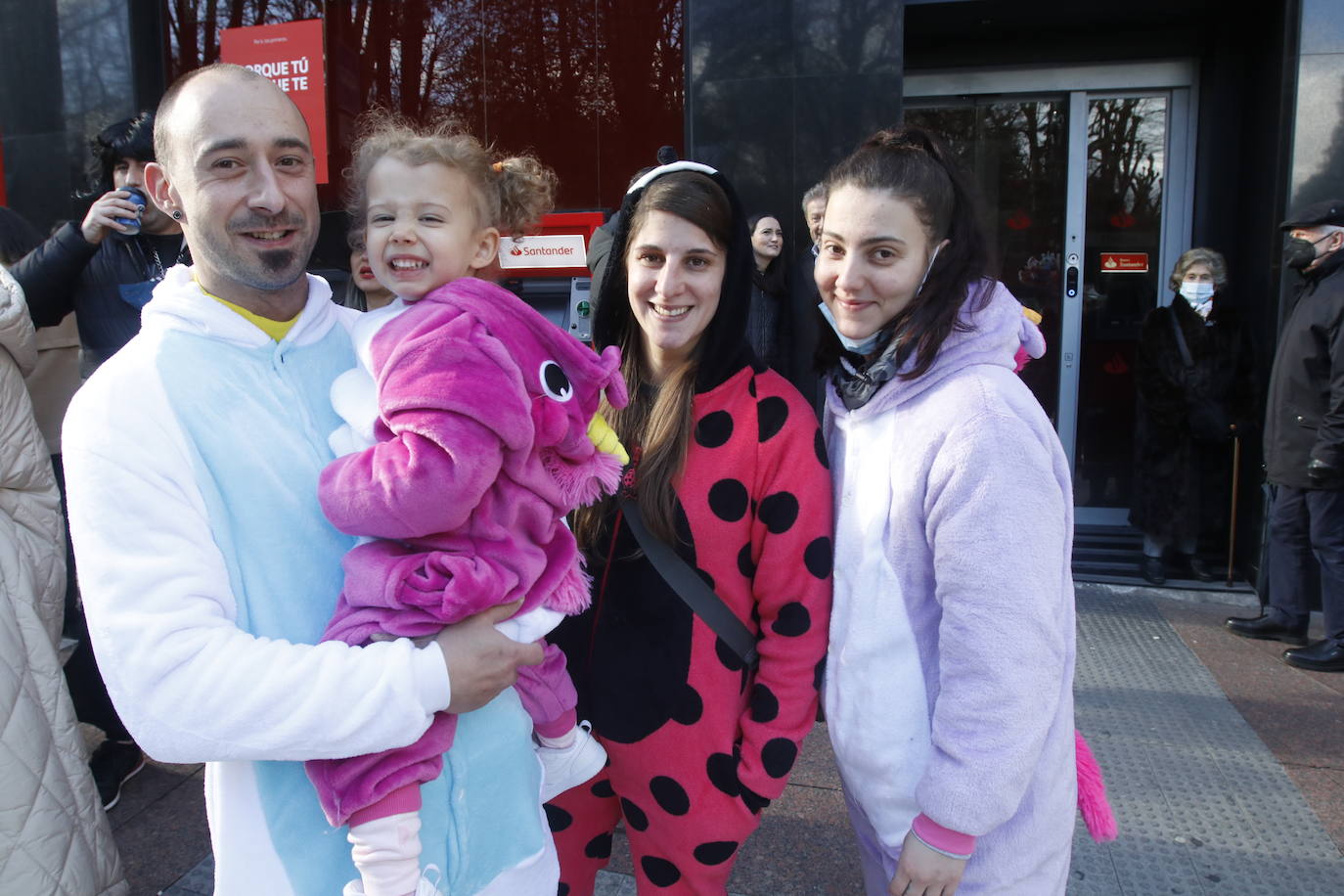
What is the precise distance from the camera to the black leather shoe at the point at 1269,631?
458 centimetres

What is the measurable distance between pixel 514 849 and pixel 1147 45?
6.21 m

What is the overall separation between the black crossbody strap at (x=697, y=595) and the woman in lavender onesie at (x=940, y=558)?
20cm

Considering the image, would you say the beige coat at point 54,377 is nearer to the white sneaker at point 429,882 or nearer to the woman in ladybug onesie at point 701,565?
the woman in ladybug onesie at point 701,565

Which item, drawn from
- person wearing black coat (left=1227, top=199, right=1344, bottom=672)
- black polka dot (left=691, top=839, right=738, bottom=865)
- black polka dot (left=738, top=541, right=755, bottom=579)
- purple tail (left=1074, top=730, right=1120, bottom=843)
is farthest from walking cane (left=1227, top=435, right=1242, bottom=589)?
black polka dot (left=691, top=839, right=738, bottom=865)

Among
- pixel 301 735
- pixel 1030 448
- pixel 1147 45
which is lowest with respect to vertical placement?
pixel 301 735

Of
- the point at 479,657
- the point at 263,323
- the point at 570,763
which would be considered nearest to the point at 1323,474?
the point at 570,763

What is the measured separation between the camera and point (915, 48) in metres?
5.80

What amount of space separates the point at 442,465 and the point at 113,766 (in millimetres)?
3017

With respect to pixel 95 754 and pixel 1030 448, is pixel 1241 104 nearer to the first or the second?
pixel 1030 448

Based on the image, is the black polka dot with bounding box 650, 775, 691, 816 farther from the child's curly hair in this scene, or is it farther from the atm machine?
the atm machine

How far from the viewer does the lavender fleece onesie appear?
4.81 feet

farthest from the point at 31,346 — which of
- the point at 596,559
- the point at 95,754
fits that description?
the point at 596,559

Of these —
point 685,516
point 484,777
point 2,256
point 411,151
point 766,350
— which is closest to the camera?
point 484,777

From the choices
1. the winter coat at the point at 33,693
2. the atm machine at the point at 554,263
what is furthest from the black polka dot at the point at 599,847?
the atm machine at the point at 554,263
